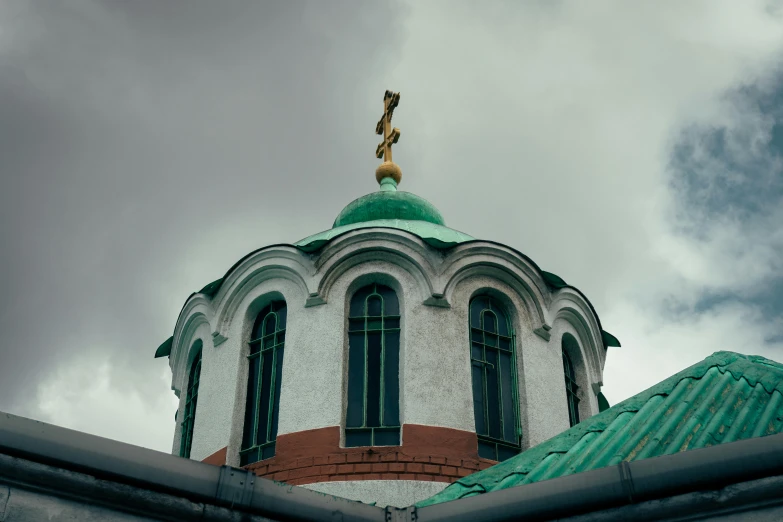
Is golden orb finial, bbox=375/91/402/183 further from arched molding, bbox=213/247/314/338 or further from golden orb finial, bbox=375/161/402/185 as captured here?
arched molding, bbox=213/247/314/338

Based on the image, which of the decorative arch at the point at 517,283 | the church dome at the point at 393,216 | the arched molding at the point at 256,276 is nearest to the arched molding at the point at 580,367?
the decorative arch at the point at 517,283

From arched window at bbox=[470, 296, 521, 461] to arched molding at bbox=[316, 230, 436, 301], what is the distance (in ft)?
2.67

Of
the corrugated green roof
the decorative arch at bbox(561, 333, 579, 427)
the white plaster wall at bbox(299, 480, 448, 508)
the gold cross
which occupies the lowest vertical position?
the corrugated green roof

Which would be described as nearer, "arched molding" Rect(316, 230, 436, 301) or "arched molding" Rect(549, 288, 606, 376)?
"arched molding" Rect(316, 230, 436, 301)

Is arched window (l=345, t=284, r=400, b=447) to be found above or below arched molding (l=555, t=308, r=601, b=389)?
below

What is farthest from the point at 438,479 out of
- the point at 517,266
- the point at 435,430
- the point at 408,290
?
the point at 517,266

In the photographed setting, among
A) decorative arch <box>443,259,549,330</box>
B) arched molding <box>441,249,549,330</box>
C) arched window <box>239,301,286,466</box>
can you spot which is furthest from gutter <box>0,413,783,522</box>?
decorative arch <box>443,259,549,330</box>

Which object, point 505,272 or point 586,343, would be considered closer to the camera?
point 505,272

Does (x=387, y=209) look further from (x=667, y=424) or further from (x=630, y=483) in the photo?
(x=630, y=483)

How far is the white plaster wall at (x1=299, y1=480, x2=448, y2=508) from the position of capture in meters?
8.73

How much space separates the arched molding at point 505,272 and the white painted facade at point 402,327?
0.5 inches

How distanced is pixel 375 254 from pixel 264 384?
190 centimetres

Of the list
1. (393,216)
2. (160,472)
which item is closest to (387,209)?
(393,216)

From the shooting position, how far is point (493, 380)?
1009cm
